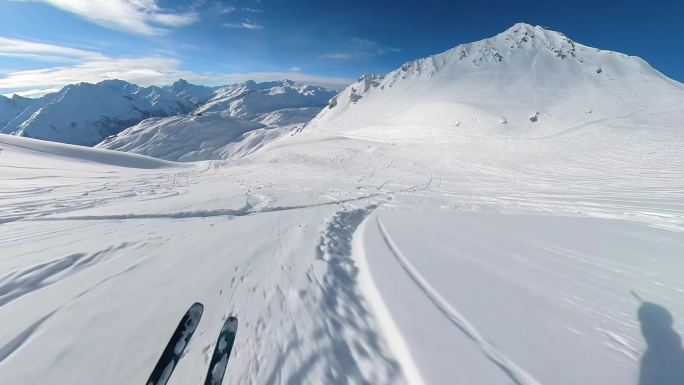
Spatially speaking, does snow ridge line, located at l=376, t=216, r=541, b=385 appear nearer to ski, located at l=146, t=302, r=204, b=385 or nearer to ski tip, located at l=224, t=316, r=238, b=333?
ski tip, located at l=224, t=316, r=238, b=333

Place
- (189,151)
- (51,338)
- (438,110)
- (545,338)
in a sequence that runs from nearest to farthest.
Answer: (51,338) < (545,338) < (438,110) < (189,151)

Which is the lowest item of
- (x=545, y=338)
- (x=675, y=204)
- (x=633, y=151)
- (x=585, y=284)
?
(x=545, y=338)

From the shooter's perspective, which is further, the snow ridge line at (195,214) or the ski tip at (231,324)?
the snow ridge line at (195,214)

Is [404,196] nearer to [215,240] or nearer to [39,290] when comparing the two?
[215,240]

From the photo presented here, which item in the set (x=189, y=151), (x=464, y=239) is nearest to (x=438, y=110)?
(x=464, y=239)

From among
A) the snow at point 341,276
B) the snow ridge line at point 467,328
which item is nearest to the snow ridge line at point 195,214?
the snow at point 341,276

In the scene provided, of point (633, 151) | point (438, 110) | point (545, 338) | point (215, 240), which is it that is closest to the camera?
point (545, 338)

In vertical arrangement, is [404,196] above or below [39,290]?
above

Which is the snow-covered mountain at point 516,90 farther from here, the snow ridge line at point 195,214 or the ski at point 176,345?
the ski at point 176,345
